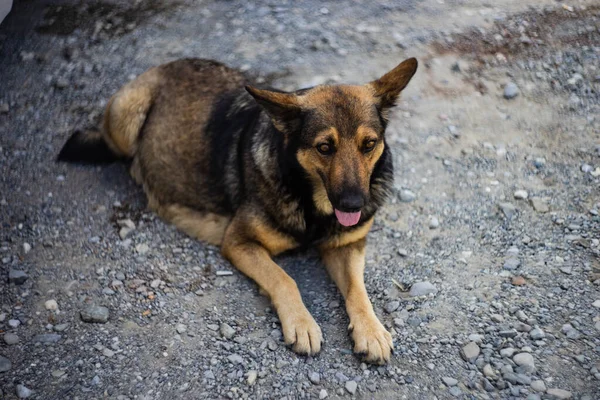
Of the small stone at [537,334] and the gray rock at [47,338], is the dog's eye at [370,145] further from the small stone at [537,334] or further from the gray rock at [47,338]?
the gray rock at [47,338]

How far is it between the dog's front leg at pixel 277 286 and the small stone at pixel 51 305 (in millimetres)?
1328

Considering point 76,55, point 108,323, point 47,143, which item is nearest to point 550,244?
point 108,323

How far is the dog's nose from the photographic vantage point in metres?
3.79

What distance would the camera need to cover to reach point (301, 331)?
3945 millimetres

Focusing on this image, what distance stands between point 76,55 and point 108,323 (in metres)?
3.91

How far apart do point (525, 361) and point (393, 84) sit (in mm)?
2113

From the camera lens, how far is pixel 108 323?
409 centimetres

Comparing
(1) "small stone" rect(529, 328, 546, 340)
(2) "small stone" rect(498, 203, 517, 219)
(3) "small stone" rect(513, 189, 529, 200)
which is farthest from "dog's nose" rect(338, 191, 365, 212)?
(3) "small stone" rect(513, 189, 529, 200)

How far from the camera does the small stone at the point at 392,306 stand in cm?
429

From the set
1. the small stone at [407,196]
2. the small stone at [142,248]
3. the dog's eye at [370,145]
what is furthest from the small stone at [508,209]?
the small stone at [142,248]

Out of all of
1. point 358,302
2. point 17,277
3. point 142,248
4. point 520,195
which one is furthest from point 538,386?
point 17,277

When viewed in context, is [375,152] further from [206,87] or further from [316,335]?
[206,87]

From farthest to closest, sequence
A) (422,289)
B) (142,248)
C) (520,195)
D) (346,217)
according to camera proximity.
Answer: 1. (520,195)
2. (142,248)
3. (422,289)
4. (346,217)

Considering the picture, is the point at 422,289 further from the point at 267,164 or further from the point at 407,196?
the point at 267,164
